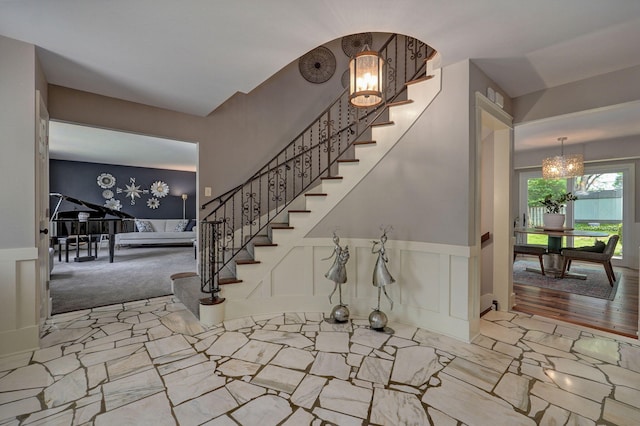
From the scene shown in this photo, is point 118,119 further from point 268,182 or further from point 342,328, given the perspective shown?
point 342,328

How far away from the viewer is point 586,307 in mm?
3375

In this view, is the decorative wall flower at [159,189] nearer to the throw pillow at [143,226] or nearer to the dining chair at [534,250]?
the throw pillow at [143,226]

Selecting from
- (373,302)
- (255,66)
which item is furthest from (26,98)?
(373,302)

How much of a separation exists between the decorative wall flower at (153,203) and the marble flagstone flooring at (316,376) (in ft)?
25.3

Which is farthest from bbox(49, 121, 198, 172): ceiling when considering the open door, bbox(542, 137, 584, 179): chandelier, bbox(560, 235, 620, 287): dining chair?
bbox(560, 235, 620, 287): dining chair

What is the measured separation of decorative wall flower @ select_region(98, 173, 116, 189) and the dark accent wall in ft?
0.27

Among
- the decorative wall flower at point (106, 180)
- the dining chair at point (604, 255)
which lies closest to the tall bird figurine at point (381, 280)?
the dining chair at point (604, 255)

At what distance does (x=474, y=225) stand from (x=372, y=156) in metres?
1.20

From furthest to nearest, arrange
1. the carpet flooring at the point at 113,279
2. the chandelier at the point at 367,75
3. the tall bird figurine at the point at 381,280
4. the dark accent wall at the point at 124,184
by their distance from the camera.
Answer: the dark accent wall at the point at 124,184 → the carpet flooring at the point at 113,279 → the tall bird figurine at the point at 381,280 → the chandelier at the point at 367,75

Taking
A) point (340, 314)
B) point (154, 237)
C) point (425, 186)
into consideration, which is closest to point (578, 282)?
point (425, 186)

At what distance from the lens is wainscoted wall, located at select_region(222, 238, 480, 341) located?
255cm

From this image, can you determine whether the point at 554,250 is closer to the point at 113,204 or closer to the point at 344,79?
the point at 344,79

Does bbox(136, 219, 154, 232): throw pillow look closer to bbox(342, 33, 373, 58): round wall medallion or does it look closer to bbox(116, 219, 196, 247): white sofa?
bbox(116, 219, 196, 247): white sofa

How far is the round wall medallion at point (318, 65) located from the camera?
186 inches
